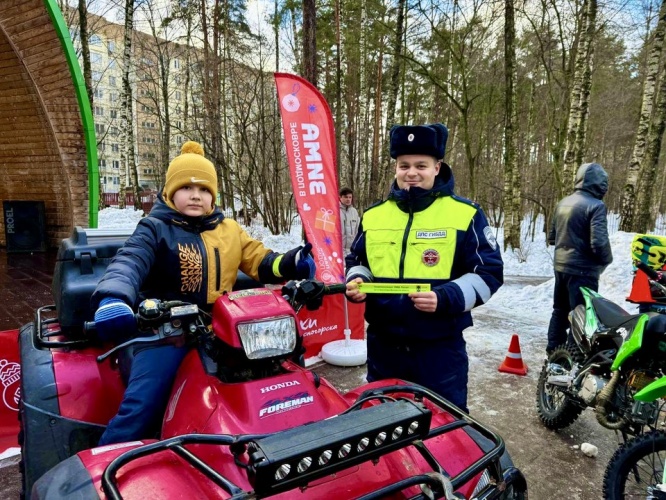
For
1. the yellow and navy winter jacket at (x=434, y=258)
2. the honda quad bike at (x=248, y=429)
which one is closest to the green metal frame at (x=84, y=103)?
the honda quad bike at (x=248, y=429)

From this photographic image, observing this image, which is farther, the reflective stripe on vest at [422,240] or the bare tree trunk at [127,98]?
the bare tree trunk at [127,98]

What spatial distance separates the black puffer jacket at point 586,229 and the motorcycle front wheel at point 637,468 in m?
2.62

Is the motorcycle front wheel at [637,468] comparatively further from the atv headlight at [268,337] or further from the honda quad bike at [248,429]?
the atv headlight at [268,337]

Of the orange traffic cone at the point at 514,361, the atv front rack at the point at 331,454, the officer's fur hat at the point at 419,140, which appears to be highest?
the officer's fur hat at the point at 419,140

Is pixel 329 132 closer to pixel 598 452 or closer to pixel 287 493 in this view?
pixel 598 452

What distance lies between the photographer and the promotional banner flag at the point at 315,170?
5.56 meters

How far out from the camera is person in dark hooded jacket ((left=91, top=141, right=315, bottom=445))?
1875 mm

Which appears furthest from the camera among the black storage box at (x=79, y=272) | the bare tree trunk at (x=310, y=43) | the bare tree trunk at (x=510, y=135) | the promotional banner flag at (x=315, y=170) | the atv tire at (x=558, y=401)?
the bare tree trunk at (x=510, y=135)

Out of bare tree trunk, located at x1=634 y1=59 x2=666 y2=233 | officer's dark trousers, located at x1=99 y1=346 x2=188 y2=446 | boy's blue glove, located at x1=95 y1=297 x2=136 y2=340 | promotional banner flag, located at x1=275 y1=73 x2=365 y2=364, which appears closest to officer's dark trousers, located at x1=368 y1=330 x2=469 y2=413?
officer's dark trousers, located at x1=99 y1=346 x2=188 y2=446

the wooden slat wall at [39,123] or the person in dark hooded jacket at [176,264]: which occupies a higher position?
the wooden slat wall at [39,123]

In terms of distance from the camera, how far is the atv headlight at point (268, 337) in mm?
1504

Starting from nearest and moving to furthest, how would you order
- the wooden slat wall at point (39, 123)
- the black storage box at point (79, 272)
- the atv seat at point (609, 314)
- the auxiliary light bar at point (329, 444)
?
1. the auxiliary light bar at point (329, 444)
2. the black storage box at point (79, 272)
3. the atv seat at point (609, 314)
4. the wooden slat wall at point (39, 123)

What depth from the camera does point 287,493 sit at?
44.7 inches

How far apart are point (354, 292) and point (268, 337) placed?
70cm
